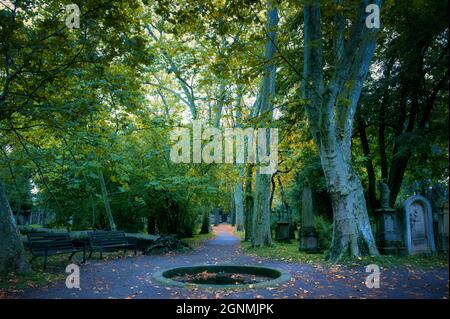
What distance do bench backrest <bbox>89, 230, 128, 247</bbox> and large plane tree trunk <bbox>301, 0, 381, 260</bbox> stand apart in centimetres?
744

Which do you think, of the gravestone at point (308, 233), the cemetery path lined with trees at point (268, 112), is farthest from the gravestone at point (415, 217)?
the gravestone at point (308, 233)

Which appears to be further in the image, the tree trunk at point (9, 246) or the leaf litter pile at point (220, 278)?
the tree trunk at point (9, 246)

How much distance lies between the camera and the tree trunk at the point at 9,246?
292 inches

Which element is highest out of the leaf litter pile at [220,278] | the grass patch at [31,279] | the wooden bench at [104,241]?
the wooden bench at [104,241]

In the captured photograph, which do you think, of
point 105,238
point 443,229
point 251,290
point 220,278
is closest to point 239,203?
point 105,238

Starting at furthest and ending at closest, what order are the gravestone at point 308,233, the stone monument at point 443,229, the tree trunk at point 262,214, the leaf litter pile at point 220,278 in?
the tree trunk at point 262,214
the gravestone at point 308,233
the leaf litter pile at point 220,278
the stone monument at point 443,229

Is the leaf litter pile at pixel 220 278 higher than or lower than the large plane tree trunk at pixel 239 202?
lower

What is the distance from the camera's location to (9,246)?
24.6 ft

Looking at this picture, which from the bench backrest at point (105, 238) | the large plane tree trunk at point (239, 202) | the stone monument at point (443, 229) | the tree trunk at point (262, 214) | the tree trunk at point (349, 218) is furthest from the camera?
the large plane tree trunk at point (239, 202)

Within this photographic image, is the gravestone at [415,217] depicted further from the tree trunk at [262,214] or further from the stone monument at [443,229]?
the stone monument at [443,229]

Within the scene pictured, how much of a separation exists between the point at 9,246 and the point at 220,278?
470 centimetres

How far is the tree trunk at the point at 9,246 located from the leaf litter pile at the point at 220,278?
338cm
